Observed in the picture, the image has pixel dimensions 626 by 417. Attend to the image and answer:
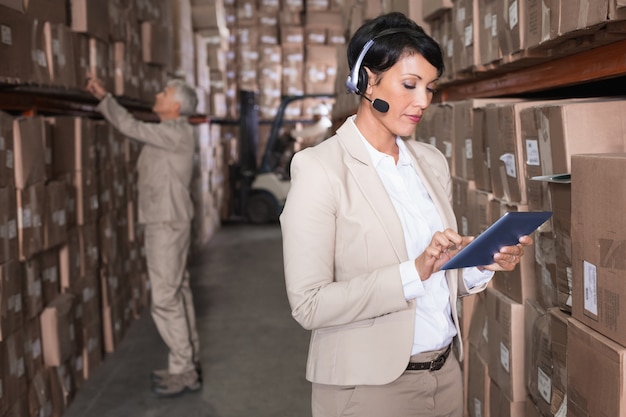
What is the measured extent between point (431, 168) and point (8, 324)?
6.38 feet

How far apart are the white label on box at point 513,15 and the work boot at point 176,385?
2.80 metres

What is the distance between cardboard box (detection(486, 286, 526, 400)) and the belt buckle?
24.3 inches

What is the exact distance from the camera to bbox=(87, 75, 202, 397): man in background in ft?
13.8

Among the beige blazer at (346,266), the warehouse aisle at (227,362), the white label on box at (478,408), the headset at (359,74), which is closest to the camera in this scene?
the beige blazer at (346,266)

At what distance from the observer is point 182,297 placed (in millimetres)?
4355

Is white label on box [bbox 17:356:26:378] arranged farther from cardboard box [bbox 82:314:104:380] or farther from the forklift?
the forklift

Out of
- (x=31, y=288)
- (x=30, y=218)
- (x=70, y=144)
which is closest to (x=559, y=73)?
(x=30, y=218)

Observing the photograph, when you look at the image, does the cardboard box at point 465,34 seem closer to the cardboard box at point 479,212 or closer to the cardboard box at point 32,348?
the cardboard box at point 479,212

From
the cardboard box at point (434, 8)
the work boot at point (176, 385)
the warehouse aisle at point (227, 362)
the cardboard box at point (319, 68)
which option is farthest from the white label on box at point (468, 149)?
the cardboard box at point (319, 68)

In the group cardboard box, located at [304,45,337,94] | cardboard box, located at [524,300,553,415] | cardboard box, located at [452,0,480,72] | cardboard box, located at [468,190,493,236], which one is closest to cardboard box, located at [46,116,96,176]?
cardboard box, located at [452,0,480,72]

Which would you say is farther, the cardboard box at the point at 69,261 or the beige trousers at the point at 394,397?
the cardboard box at the point at 69,261

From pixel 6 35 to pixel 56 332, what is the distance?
54.8 inches

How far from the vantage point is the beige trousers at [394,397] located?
1705mm

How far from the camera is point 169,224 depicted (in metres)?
4.24
